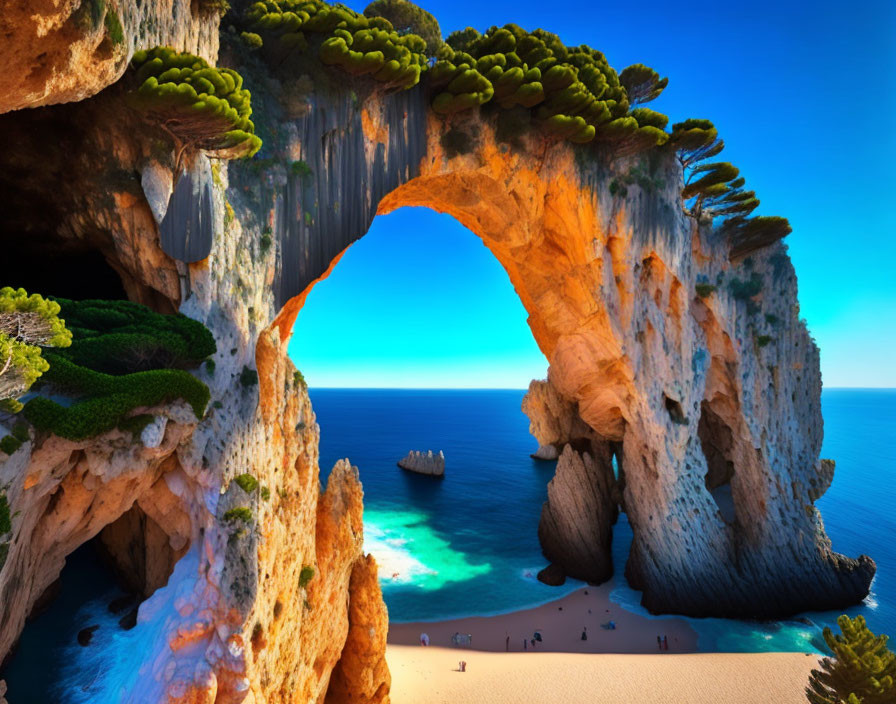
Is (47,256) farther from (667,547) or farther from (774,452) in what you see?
(774,452)

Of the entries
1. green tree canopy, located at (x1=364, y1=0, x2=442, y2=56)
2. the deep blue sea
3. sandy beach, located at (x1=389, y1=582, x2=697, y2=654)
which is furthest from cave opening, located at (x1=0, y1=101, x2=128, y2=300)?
the deep blue sea

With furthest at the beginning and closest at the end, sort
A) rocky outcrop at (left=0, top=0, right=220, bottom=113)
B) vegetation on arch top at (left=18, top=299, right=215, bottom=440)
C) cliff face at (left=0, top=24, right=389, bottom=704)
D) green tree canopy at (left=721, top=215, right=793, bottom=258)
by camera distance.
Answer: green tree canopy at (left=721, top=215, right=793, bottom=258), cliff face at (left=0, top=24, right=389, bottom=704), vegetation on arch top at (left=18, top=299, right=215, bottom=440), rocky outcrop at (left=0, top=0, right=220, bottom=113)

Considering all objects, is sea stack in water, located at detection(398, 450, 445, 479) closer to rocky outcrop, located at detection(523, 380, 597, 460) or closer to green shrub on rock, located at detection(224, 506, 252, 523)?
rocky outcrop, located at detection(523, 380, 597, 460)

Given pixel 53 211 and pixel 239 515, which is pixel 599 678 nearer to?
pixel 239 515

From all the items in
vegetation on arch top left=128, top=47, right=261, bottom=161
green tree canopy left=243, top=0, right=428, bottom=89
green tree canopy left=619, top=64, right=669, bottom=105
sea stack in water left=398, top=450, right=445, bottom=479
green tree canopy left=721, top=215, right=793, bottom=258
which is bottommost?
sea stack in water left=398, top=450, right=445, bottom=479

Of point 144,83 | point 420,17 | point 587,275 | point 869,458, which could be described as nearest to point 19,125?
point 144,83

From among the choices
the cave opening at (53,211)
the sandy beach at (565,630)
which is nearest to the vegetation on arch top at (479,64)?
the cave opening at (53,211)

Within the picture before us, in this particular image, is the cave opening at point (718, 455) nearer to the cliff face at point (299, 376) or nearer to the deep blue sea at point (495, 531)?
the cliff face at point (299, 376)

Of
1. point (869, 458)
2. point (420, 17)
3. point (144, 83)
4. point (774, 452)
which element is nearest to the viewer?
point (144, 83)
